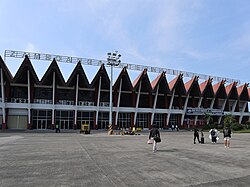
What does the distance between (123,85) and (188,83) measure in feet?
61.4

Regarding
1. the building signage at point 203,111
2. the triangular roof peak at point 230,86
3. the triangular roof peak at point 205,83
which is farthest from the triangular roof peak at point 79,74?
the triangular roof peak at point 230,86

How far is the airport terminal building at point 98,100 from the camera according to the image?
142ft

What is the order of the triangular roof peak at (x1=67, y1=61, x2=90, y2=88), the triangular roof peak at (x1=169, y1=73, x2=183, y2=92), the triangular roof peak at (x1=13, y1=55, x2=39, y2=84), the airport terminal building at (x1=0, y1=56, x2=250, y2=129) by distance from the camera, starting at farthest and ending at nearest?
the triangular roof peak at (x1=169, y1=73, x2=183, y2=92) < the triangular roof peak at (x1=67, y1=61, x2=90, y2=88) < the airport terminal building at (x1=0, y1=56, x2=250, y2=129) < the triangular roof peak at (x1=13, y1=55, x2=39, y2=84)

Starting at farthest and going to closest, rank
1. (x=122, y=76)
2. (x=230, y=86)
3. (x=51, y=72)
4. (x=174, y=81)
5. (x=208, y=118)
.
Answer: (x=230, y=86) < (x=208, y=118) < (x=174, y=81) < (x=122, y=76) < (x=51, y=72)

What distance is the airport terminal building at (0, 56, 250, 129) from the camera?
4328 centimetres

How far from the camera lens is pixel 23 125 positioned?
44219 mm

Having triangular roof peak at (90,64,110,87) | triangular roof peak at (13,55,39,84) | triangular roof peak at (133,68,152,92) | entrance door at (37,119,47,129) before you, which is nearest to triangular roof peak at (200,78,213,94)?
triangular roof peak at (133,68,152,92)

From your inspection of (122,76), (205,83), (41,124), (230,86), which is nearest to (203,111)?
(205,83)

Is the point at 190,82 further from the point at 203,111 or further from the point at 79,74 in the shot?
the point at 79,74

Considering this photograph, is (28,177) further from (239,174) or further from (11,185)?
(239,174)

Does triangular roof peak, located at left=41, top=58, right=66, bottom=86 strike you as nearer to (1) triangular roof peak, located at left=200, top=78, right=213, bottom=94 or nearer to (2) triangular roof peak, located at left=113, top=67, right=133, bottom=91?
(2) triangular roof peak, located at left=113, top=67, right=133, bottom=91

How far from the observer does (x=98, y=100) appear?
154 feet

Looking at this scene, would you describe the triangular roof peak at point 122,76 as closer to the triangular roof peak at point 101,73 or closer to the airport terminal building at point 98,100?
the airport terminal building at point 98,100

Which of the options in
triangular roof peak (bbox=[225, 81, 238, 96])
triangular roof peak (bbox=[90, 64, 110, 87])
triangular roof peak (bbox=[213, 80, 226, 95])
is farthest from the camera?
triangular roof peak (bbox=[225, 81, 238, 96])
